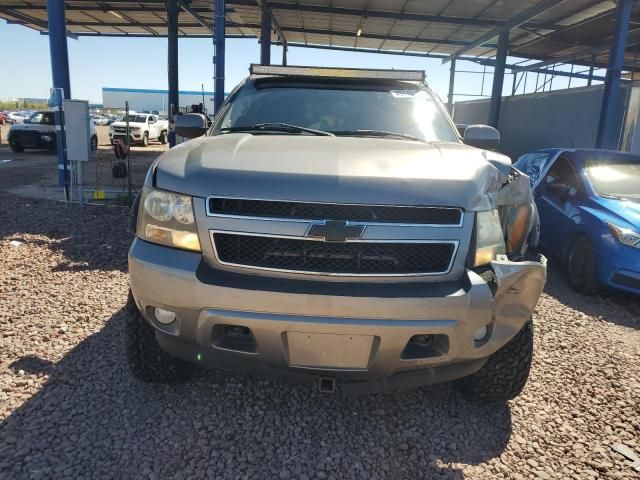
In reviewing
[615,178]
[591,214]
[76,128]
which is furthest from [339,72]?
[76,128]

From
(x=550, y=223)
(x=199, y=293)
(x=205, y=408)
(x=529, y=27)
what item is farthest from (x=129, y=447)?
(x=529, y=27)

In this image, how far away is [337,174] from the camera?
86.0 inches

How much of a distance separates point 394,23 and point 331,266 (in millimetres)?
15319

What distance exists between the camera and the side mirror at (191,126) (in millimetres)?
3619

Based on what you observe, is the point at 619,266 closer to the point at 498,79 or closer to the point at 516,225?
the point at 516,225

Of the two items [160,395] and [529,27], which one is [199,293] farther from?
[529,27]

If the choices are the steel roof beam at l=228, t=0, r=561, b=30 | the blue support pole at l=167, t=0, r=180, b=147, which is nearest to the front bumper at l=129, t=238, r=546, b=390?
the steel roof beam at l=228, t=0, r=561, b=30

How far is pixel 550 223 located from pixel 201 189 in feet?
16.8

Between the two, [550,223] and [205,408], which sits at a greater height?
[550,223]

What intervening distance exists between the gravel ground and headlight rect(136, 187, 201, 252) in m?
0.99

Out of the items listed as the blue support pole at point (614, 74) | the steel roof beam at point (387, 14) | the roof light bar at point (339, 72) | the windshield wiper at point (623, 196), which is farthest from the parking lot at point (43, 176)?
the blue support pole at point (614, 74)

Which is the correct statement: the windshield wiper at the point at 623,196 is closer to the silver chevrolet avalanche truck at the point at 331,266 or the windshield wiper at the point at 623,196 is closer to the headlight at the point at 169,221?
the silver chevrolet avalanche truck at the point at 331,266

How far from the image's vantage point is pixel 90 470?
84.7 inches

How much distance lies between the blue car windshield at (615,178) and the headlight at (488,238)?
3.84 m
